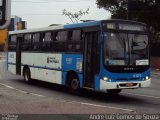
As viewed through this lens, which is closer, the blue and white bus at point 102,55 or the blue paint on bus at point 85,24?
the blue and white bus at point 102,55

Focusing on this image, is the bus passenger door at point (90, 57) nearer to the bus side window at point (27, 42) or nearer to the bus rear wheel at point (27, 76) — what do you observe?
the bus side window at point (27, 42)

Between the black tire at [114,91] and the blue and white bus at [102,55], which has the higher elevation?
the blue and white bus at [102,55]

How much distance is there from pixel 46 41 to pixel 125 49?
534cm

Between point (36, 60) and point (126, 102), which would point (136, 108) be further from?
point (36, 60)

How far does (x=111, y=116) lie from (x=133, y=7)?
4154cm

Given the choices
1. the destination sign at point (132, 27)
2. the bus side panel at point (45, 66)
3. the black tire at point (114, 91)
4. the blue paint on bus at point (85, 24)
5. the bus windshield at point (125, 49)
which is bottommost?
the black tire at point (114, 91)

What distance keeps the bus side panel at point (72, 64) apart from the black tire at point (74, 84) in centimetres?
29

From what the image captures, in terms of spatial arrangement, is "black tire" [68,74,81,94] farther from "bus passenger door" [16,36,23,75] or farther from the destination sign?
"bus passenger door" [16,36,23,75]

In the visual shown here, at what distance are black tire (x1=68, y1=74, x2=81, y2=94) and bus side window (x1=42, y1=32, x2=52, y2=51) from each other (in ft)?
8.59

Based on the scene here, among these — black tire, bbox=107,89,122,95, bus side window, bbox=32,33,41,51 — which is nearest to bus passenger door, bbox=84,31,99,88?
black tire, bbox=107,89,122,95

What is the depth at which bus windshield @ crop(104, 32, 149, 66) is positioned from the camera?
15594 mm

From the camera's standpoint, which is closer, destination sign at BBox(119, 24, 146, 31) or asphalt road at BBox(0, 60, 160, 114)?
asphalt road at BBox(0, 60, 160, 114)

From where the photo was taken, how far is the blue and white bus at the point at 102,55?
1557cm

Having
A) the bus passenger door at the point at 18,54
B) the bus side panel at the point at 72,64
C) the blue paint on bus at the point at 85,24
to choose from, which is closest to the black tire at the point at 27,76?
the bus passenger door at the point at 18,54
